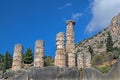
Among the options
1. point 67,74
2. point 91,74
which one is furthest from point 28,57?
point 91,74

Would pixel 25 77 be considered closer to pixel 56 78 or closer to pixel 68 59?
pixel 56 78

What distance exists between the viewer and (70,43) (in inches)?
936

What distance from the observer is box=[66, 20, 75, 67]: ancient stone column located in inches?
902

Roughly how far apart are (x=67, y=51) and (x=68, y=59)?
715 millimetres

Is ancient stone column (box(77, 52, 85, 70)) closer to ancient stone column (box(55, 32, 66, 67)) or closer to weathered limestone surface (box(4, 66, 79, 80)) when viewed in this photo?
ancient stone column (box(55, 32, 66, 67))

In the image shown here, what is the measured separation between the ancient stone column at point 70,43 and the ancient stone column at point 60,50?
1.39 meters

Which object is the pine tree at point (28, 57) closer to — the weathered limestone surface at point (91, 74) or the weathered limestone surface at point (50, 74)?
the weathered limestone surface at point (50, 74)

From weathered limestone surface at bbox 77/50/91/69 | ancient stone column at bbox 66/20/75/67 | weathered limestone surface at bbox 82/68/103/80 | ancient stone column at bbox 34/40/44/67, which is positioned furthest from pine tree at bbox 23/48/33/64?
weathered limestone surface at bbox 82/68/103/80

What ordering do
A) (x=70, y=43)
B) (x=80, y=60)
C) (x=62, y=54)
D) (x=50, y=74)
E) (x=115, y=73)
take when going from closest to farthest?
1. (x=115, y=73)
2. (x=50, y=74)
3. (x=62, y=54)
4. (x=70, y=43)
5. (x=80, y=60)

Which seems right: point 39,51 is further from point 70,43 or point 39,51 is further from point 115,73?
point 115,73

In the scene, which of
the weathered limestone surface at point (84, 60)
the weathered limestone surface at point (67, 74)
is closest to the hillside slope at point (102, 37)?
the weathered limestone surface at point (84, 60)

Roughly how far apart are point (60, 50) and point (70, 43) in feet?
7.97

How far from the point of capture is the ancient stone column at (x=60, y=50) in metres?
21.1

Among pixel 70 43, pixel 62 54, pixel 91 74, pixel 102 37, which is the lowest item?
pixel 91 74
